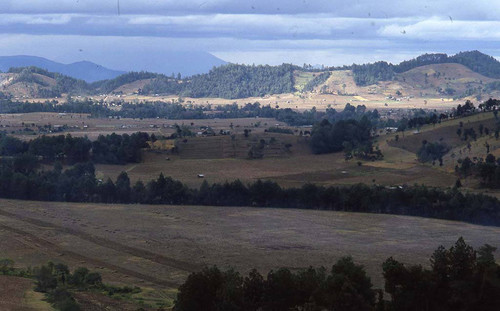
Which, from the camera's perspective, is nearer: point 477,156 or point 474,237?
point 474,237

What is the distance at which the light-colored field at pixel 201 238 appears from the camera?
154 feet

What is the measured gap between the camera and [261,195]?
7094cm

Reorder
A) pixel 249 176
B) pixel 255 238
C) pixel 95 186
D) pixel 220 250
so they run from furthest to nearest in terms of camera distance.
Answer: pixel 249 176 < pixel 95 186 < pixel 255 238 < pixel 220 250

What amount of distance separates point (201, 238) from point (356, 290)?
2323 centimetres

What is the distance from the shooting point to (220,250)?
166 feet

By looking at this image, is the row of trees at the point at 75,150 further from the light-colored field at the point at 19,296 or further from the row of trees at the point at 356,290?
the row of trees at the point at 356,290

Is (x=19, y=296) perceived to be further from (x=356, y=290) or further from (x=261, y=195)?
(x=261, y=195)

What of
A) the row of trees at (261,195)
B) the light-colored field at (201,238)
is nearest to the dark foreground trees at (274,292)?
the light-colored field at (201,238)

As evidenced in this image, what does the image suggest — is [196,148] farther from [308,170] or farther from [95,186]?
[95,186]

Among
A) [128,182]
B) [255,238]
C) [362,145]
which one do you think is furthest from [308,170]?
[255,238]

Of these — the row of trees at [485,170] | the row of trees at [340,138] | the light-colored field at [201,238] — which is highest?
the row of trees at [340,138]

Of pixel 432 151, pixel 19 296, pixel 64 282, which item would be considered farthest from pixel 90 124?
pixel 19 296

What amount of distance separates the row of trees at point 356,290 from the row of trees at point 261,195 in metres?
30.2

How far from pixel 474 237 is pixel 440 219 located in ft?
27.9
